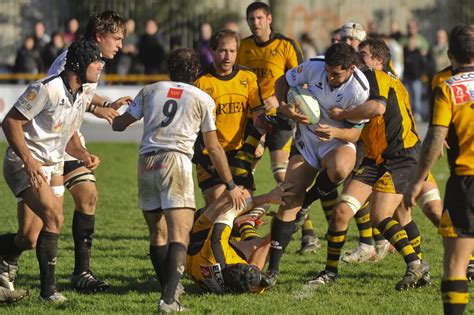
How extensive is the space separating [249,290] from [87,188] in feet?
5.23

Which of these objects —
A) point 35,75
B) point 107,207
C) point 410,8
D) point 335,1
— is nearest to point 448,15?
point 410,8

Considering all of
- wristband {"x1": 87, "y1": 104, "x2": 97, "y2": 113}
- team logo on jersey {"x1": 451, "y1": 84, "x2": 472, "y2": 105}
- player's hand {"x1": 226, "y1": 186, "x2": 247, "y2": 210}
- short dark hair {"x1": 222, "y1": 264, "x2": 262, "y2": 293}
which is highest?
team logo on jersey {"x1": 451, "y1": 84, "x2": 472, "y2": 105}

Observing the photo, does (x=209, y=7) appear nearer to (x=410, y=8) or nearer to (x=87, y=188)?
(x=410, y=8)

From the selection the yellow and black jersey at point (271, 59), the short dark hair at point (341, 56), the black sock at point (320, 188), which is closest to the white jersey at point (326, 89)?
the short dark hair at point (341, 56)

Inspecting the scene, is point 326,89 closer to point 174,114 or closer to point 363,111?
point 363,111

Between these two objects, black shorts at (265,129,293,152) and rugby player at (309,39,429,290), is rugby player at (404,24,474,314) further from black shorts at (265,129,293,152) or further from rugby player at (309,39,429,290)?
black shorts at (265,129,293,152)

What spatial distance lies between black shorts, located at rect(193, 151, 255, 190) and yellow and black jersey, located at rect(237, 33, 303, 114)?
6.20 feet

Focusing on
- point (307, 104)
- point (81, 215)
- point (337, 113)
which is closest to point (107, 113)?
point (81, 215)

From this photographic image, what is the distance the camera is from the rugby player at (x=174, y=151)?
771 centimetres

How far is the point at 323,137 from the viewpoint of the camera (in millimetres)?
8680

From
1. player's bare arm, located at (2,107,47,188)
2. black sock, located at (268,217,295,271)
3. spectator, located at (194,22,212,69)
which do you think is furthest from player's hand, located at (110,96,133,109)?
spectator, located at (194,22,212,69)

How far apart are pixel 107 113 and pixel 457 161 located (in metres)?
3.06

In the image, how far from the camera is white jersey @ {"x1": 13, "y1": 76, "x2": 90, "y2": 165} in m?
7.75

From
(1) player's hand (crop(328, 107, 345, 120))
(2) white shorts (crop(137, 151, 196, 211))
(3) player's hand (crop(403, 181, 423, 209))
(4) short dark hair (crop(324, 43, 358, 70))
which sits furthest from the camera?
(1) player's hand (crop(328, 107, 345, 120))
